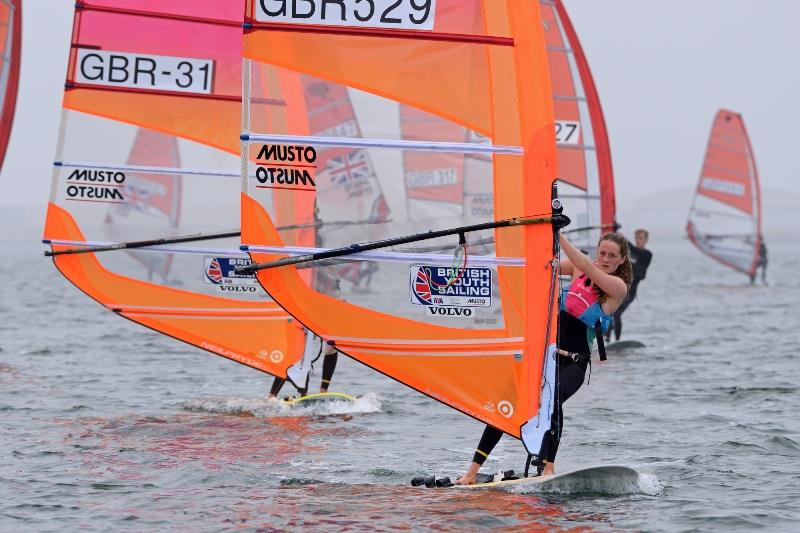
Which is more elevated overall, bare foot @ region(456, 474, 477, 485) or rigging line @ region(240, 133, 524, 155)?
rigging line @ region(240, 133, 524, 155)

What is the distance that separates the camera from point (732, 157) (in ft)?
107

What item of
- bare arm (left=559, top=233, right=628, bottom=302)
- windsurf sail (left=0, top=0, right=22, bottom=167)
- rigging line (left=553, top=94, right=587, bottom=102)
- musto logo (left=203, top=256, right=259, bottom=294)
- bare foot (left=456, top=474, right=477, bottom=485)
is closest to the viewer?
bare arm (left=559, top=233, right=628, bottom=302)

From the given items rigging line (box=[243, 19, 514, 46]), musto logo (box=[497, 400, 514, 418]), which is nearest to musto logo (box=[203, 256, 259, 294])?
rigging line (box=[243, 19, 514, 46])

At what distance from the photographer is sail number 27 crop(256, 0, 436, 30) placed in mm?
6957

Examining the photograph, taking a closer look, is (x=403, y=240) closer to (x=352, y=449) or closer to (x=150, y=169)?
(x=352, y=449)

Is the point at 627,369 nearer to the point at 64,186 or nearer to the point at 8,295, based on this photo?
the point at 64,186

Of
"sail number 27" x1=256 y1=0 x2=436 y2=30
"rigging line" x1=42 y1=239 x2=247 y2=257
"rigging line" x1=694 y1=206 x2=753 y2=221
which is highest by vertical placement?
"rigging line" x1=694 y1=206 x2=753 y2=221

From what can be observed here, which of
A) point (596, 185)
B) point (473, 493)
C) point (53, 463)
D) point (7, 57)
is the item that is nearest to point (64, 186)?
point (53, 463)

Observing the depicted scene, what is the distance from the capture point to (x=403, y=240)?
22.3 feet

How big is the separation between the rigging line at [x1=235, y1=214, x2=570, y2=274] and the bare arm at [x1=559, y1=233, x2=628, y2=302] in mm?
121

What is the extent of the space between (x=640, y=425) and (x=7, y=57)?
25.0ft

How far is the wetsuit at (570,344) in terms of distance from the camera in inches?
274

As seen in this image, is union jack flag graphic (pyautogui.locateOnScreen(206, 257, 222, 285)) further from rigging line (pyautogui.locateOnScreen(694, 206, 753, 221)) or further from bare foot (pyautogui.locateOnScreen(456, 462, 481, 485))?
rigging line (pyautogui.locateOnScreen(694, 206, 753, 221))

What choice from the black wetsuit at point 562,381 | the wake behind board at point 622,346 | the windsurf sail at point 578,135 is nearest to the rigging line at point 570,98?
the windsurf sail at point 578,135
